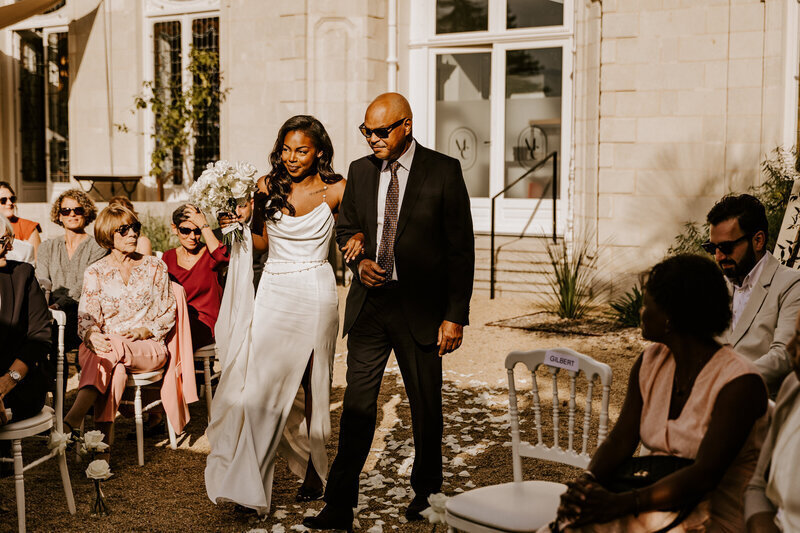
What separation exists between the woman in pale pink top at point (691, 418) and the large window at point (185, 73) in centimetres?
1264

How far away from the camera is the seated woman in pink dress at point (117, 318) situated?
5129 millimetres

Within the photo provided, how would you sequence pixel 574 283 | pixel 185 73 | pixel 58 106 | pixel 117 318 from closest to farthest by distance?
pixel 117 318 < pixel 574 283 < pixel 185 73 < pixel 58 106

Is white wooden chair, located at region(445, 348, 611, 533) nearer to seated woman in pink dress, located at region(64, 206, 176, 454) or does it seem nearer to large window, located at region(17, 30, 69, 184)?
seated woman in pink dress, located at region(64, 206, 176, 454)

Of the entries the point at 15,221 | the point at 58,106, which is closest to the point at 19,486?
the point at 15,221

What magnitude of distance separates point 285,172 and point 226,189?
32cm

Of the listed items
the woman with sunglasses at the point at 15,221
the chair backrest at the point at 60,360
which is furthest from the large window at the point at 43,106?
the chair backrest at the point at 60,360

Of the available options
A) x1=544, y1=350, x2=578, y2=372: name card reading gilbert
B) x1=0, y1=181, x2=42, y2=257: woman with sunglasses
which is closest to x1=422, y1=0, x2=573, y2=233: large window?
x1=0, y1=181, x2=42, y2=257: woman with sunglasses

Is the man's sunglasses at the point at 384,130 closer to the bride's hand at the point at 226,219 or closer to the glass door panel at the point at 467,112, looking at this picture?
the bride's hand at the point at 226,219

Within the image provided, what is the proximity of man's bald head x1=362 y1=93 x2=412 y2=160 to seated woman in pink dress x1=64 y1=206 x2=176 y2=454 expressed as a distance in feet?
6.95

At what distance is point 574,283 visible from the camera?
32.3 ft

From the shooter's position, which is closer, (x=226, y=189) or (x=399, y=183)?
(x=399, y=183)

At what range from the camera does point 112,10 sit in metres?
15.0

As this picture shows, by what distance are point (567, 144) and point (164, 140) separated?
654 centimetres

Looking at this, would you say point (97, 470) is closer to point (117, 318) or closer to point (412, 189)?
point (117, 318)
